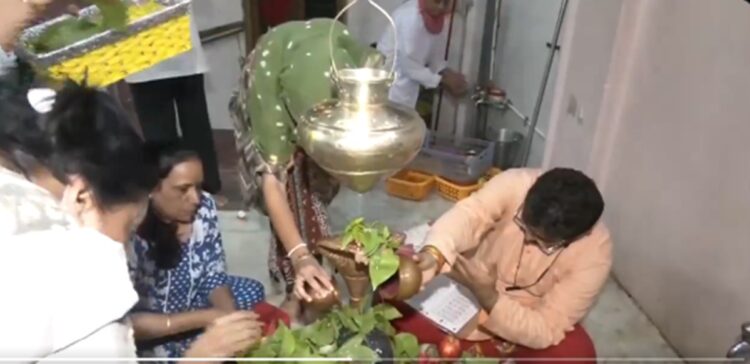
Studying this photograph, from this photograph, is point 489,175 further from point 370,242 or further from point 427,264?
point 370,242

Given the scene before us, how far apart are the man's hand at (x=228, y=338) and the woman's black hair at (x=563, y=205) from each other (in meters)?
0.66

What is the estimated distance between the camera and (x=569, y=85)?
2.92 metres

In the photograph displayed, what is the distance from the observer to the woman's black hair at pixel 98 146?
1093mm

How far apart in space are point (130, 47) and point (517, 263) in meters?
0.99

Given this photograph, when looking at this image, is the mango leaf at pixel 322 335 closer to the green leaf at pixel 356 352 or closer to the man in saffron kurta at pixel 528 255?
the green leaf at pixel 356 352

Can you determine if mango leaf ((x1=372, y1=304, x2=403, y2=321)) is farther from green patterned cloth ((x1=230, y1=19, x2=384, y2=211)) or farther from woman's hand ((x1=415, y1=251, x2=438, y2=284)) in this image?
green patterned cloth ((x1=230, y1=19, x2=384, y2=211))

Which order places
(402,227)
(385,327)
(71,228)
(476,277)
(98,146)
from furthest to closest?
1. (402,227)
2. (476,277)
3. (385,327)
4. (98,146)
5. (71,228)

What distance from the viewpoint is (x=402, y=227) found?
3070 millimetres

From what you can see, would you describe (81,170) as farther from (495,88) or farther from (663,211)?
(495,88)

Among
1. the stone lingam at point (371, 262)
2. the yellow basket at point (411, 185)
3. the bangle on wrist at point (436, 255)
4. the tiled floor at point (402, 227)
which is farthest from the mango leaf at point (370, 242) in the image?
the yellow basket at point (411, 185)

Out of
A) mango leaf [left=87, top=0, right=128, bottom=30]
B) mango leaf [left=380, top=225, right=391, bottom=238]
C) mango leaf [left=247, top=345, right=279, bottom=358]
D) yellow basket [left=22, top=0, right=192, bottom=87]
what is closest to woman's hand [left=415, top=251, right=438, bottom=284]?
mango leaf [left=380, top=225, right=391, bottom=238]

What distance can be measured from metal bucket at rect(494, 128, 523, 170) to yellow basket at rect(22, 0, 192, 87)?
222 cm

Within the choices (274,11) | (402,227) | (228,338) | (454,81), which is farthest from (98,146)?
(274,11)

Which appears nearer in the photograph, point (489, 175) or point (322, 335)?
point (322, 335)
